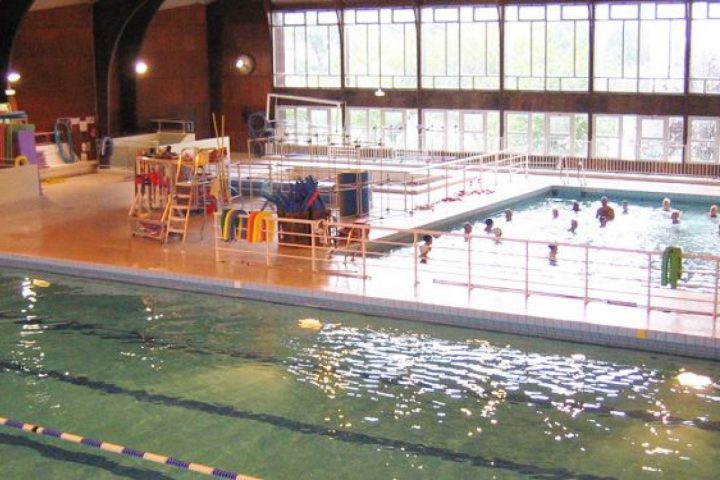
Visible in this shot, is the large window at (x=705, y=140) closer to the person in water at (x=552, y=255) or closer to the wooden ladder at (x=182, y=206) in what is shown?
the person in water at (x=552, y=255)

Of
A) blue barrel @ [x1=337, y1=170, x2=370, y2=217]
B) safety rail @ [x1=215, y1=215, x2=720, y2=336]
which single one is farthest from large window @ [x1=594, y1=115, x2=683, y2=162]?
blue barrel @ [x1=337, y1=170, x2=370, y2=217]

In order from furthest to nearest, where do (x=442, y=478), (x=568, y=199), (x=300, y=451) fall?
(x=568, y=199)
(x=300, y=451)
(x=442, y=478)

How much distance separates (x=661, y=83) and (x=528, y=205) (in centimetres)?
627

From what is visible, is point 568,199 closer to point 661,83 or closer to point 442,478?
point 661,83

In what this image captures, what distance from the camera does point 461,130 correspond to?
28.4 m

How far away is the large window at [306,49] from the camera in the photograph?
30.0m

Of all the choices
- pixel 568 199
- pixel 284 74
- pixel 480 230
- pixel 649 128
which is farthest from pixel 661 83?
pixel 284 74

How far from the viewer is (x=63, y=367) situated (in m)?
11.2

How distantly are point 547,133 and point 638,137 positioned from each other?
2.44 meters

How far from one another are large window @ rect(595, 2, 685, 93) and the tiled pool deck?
22.9ft

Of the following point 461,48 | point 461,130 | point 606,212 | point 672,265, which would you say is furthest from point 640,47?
point 672,265

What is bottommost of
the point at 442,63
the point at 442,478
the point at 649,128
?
the point at 442,478

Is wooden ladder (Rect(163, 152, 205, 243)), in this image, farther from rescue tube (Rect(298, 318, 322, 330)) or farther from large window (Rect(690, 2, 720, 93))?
large window (Rect(690, 2, 720, 93))

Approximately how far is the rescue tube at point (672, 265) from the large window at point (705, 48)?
48.2 ft
